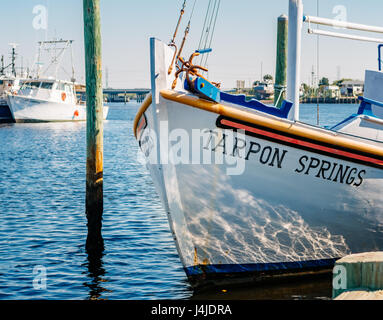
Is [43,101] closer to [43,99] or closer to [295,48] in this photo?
[43,99]

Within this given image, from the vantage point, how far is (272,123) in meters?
7.43

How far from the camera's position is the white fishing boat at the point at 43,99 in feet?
206

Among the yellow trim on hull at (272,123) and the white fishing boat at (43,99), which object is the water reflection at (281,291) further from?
the white fishing boat at (43,99)

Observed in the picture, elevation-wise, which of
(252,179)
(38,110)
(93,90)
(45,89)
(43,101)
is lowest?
(38,110)

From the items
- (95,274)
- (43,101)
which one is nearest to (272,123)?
(95,274)

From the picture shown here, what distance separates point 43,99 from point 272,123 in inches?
2309

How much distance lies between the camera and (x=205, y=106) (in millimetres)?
7312

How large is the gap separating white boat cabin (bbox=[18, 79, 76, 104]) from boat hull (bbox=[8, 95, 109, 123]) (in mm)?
497

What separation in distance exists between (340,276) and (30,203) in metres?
12.9

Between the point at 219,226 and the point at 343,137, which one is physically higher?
the point at 343,137

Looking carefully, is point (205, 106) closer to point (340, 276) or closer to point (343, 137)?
point (343, 137)

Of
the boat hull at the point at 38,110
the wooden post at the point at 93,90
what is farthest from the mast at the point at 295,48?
the boat hull at the point at 38,110

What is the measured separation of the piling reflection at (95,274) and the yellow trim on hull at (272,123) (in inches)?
145

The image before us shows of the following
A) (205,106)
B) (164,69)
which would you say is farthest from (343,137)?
(164,69)
